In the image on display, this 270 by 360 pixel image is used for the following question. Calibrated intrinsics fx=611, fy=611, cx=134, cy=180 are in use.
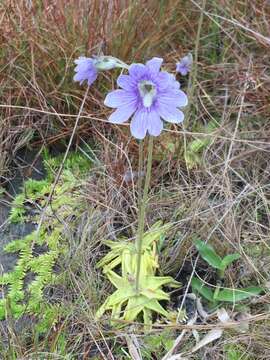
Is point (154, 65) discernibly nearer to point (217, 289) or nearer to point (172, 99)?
point (172, 99)

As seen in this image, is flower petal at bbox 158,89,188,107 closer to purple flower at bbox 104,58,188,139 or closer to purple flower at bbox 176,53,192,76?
purple flower at bbox 104,58,188,139

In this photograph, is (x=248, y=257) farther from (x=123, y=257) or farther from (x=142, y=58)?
(x=142, y=58)

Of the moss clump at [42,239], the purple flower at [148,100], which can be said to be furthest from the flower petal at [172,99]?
the moss clump at [42,239]

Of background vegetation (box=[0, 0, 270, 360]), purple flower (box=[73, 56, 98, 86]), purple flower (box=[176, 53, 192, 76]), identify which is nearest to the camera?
purple flower (box=[73, 56, 98, 86])

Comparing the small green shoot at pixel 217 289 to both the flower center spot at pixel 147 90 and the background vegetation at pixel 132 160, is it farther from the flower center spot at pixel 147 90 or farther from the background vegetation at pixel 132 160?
the flower center spot at pixel 147 90

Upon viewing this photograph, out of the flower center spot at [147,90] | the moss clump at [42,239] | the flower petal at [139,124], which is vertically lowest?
the moss clump at [42,239]

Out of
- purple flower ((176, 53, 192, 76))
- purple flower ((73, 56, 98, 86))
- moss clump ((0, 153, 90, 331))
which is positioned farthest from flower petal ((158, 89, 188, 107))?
purple flower ((176, 53, 192, 76))

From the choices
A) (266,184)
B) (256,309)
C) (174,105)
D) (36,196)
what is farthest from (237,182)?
(174,105)

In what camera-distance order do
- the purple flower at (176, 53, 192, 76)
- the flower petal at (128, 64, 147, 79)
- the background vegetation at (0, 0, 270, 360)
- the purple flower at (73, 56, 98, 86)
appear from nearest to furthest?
the flower petal at (128, 64, 147, 79)
the purple flower at (73, 56, 98, 86)
the background vegetation at (0, 0, 270, 360)
the purple flower at (176, 53, 192, 76)
